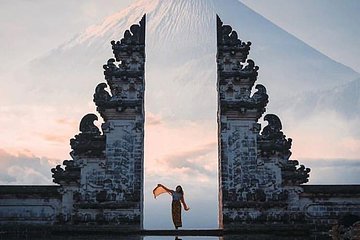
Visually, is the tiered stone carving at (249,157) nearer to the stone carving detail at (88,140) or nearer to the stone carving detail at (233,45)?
the stone carving detail at (233,45)

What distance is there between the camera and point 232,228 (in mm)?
19391

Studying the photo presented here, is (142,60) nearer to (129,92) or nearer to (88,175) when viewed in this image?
(129,92)

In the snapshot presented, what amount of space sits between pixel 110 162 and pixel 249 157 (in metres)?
4.80

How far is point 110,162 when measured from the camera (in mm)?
20172

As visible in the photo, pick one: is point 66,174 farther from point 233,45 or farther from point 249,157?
point 233,45

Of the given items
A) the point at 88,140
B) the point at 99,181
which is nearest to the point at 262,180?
the point at 99,181

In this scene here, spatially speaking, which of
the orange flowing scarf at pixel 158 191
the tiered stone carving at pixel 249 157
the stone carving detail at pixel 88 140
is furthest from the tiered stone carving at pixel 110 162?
the tiered stone carving at pixel 249 157

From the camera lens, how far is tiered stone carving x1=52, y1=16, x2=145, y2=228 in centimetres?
1983

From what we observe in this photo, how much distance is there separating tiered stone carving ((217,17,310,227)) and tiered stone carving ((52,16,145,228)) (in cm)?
290

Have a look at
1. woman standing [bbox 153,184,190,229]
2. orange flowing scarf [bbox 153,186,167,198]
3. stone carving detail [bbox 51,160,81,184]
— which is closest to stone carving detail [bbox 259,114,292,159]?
woman standing [bbox 153,184,190,229]

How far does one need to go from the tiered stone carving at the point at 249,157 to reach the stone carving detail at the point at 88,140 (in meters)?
4.22

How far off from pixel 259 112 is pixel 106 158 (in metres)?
5.59

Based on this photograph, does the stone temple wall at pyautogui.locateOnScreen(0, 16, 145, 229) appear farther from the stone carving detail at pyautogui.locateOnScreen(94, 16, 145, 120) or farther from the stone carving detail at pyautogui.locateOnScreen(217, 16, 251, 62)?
the stone carving detail at pyautogui.locateOnScreen(217, 16, 251, 62)

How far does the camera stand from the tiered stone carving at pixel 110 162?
19.8 metres
